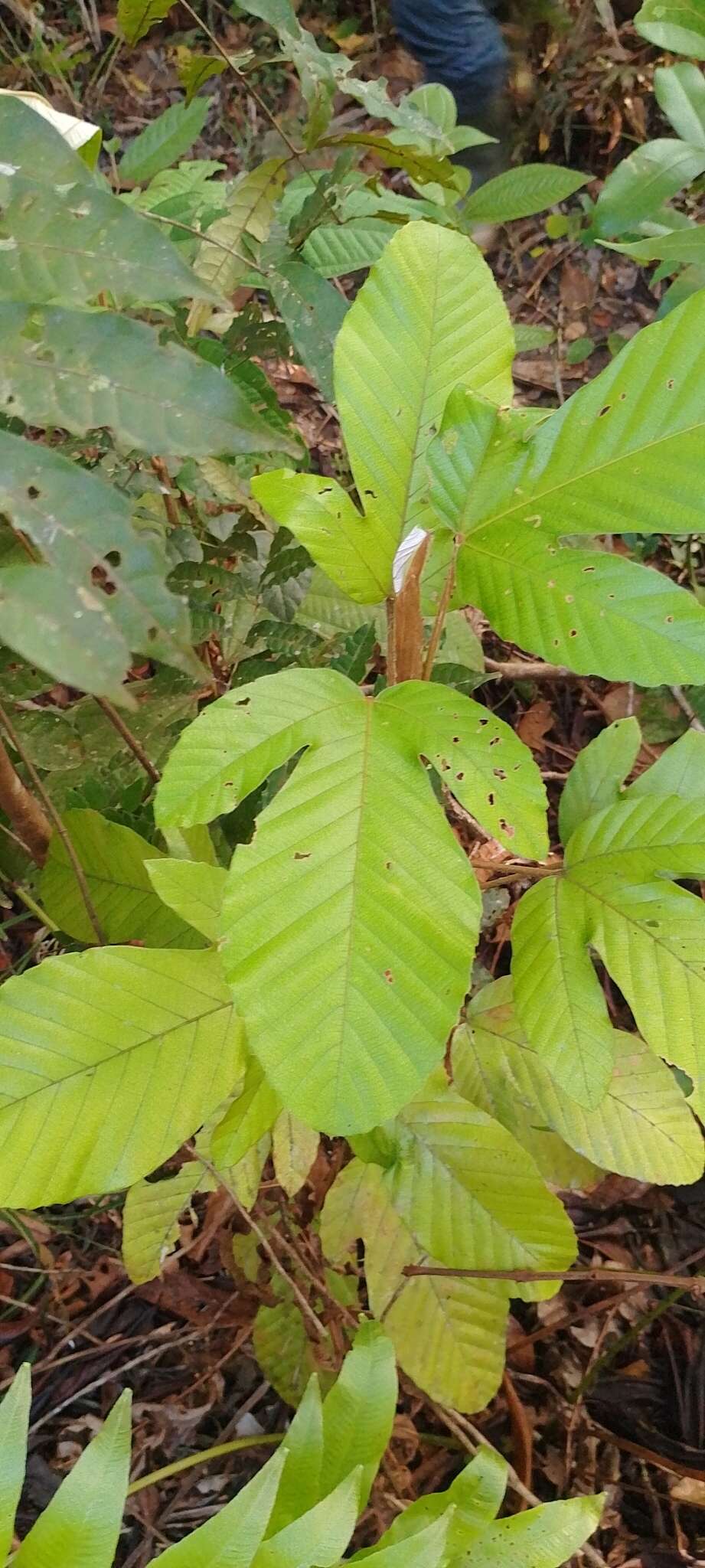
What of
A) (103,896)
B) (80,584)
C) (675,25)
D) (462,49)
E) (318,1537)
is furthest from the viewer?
(462,49)

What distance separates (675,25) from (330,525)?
3.42 ft

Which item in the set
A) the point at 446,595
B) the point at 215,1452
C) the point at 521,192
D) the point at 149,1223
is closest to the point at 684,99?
the point at 521,192

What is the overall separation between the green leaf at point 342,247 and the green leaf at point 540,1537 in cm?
126

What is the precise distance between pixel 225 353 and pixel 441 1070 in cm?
76

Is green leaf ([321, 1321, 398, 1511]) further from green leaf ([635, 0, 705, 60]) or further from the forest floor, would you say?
green leaf ([635, 0, 705, 60])

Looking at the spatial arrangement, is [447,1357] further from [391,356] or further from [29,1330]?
[391,356]

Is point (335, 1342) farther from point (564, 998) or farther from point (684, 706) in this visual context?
point (684, 706)

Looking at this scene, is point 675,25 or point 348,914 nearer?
point 348,914

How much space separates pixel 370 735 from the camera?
60 cm

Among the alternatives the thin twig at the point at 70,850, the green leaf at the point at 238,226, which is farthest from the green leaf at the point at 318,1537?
the green leaf at the point at 238,226

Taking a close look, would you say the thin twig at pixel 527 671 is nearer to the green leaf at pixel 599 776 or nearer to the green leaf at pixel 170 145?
the green leaf at pixel 599 776

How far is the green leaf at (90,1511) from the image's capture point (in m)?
0.63

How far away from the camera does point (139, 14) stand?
864 millimetres

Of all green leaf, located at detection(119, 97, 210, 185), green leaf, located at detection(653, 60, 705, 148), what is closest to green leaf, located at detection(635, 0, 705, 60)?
green leaf, located at detection(653, 60, 705, 148)
